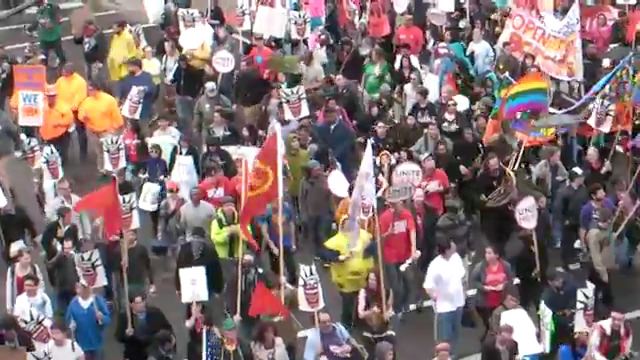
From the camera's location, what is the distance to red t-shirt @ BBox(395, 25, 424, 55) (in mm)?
22047

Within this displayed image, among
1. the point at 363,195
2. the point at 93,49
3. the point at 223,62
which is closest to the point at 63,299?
the point at 363,195

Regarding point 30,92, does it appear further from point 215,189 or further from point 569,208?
point 569,208

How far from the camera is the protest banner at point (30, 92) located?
60.5 feet

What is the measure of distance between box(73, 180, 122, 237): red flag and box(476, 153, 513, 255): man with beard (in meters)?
4.25

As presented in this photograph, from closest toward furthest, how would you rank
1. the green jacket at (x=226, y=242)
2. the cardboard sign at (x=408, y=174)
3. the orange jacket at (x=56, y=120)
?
the green jacket at (x=226, y=242)
the cardboard sign at (x=408, y=174)
the orange jacket at (x=56, y=120)

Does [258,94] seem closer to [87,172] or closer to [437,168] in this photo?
[87,172]

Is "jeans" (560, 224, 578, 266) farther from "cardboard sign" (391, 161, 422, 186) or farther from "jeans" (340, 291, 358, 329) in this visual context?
"jeans" (340, 291, 358, 329)

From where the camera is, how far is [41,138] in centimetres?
1952

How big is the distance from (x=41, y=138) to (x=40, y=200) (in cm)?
209

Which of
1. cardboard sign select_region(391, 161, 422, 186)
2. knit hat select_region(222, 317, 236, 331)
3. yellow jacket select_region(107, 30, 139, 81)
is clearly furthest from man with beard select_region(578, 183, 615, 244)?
yellow jacket select_region(107, 30, 139, 81)

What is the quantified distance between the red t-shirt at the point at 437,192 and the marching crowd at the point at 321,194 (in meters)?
0.03

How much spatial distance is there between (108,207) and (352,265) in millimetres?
2546

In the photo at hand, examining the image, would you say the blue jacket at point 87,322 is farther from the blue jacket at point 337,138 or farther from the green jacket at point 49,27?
the green jacket at point 49,27

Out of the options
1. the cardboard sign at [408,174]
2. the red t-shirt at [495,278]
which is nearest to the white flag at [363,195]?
the red t-shirt at [495,278]
